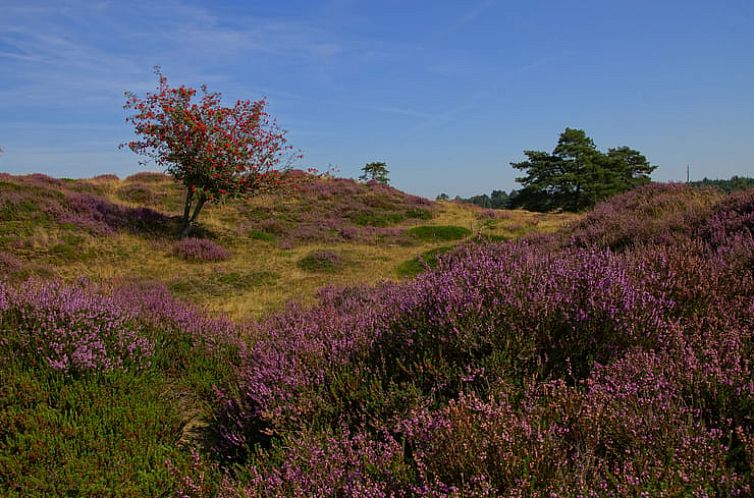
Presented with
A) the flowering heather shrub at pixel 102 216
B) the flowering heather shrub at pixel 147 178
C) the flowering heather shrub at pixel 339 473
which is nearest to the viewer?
the flowering heather shrub at pixel 339 473

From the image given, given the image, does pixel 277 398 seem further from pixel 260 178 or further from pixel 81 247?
pixel 260 178

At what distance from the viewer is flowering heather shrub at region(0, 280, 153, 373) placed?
4137 mm

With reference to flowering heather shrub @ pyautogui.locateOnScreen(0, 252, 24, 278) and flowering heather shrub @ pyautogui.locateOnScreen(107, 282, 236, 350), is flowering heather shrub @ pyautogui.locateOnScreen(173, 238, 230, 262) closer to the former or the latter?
flowering heather shrub @ pyautogui.locateOnScreen(0, 252, 24, 278)

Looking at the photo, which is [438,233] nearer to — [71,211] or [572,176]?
[71,211]

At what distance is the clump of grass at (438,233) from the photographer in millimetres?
18441

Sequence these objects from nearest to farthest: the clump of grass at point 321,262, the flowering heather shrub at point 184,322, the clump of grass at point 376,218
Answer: the flowering heather shrub at point 184,322 → the clump of grass at point 321,262 → the clump of grass at point 376,218

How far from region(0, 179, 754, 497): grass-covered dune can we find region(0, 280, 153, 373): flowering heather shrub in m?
0.02

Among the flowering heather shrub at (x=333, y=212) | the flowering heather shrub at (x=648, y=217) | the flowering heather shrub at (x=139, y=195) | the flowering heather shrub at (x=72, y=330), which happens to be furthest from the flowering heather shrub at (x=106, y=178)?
the flowering heather shrub at (x=648, y=217)

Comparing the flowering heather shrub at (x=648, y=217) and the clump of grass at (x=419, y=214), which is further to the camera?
the clump of grass at (x=419, y=214)

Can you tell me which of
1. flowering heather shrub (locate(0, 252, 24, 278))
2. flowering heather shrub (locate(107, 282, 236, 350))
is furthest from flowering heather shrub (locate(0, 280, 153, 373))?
flowering heather shrub (locate(0, 252, 24, 278))

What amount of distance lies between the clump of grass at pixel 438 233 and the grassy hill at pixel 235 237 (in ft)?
0.14

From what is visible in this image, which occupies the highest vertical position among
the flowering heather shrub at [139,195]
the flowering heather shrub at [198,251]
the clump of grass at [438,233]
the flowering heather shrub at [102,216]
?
the flowering heather shrub at [139,195]

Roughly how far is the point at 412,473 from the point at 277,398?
1.44m

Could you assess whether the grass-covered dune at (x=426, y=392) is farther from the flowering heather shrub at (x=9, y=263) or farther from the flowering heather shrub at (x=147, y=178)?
the flowering heather shrub at (x=147, y=178)
